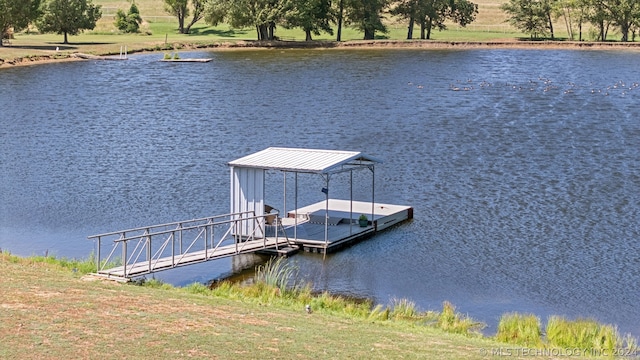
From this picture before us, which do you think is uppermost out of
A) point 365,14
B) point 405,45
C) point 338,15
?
point 365,14

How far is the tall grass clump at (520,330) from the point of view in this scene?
2020 centimetres

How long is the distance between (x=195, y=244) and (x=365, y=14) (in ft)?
259

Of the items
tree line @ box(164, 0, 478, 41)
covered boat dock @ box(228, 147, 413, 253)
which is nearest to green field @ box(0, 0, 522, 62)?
tree line @ box(164, 0, 478, 41)

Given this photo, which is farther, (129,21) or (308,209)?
(129,21)

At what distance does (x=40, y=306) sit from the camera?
18.4 meters

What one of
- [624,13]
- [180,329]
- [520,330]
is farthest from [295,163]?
[624,13]

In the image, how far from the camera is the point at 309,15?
102125 mm

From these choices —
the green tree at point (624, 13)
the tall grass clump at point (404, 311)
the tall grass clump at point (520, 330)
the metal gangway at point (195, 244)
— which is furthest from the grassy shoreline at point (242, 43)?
the tall grass clump at point (520, 330)

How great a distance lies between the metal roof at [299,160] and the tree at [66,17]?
232 ft

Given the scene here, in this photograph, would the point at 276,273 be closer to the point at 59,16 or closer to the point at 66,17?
the point at 59,16

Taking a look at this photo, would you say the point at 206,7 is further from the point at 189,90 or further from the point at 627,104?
the point at 627,104

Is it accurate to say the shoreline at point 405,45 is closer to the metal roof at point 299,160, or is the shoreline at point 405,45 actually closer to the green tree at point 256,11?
the green tree at point 256,11

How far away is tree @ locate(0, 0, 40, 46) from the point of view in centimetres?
8719

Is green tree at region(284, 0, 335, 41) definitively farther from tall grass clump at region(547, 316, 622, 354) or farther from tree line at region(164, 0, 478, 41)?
tall grass clump at region(547, 316, 622, 354)
